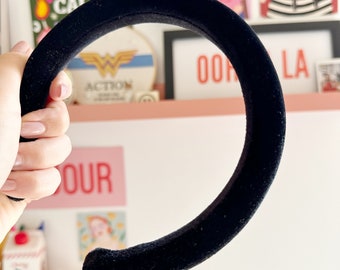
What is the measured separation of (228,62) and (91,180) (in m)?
0.44

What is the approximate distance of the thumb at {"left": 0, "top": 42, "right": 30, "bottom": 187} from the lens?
0.41 meters

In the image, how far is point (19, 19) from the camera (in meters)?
1.24

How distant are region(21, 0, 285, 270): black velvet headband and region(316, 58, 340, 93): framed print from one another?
0.90 meters

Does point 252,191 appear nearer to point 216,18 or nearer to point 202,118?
point 216,18

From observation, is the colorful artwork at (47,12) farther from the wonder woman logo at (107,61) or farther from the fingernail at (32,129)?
the fingernail at (32,129)

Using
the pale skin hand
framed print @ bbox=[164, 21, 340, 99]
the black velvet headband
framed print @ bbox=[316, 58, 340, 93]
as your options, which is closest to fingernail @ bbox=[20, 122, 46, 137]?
the pale skin hand

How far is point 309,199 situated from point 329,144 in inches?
5.5

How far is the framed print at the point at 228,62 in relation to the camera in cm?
119

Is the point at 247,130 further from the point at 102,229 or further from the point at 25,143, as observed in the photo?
the point at 102,229

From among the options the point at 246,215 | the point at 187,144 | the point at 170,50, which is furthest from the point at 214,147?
the point at 246,215

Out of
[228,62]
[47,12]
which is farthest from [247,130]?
[47,12]

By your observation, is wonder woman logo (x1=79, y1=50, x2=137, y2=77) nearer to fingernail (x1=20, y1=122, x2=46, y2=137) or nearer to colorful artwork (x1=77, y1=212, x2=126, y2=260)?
colorful artwork (x1=77, y1=212, x2=126, y2=260)

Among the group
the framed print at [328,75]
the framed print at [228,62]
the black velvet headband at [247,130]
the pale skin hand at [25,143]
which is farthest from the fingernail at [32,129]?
the framed print at [328,75]

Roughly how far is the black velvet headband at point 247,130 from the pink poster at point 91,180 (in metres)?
0.90
